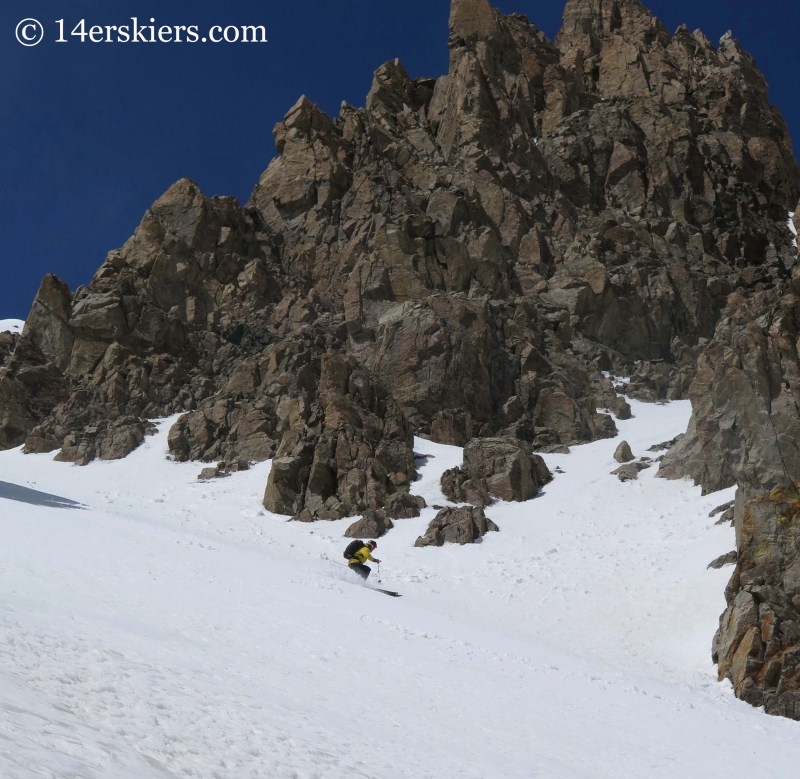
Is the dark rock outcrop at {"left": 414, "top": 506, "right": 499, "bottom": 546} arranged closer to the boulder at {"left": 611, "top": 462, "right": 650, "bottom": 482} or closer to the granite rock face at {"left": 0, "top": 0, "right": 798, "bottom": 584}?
the granite rock face at {"left": 0, "top": 0, "right": 798, "bottom": 584}

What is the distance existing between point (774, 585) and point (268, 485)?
23.4m

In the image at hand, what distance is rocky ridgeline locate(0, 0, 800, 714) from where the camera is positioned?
38.1m

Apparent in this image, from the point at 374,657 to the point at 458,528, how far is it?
17.2 metres

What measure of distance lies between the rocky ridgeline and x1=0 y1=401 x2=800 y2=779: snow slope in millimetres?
4734

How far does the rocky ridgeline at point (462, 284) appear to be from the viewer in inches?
1499

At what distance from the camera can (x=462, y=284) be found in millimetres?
56344

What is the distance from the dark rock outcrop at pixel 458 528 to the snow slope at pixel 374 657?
0.71 meters

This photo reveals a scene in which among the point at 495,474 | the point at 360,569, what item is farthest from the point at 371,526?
the point at 360,569

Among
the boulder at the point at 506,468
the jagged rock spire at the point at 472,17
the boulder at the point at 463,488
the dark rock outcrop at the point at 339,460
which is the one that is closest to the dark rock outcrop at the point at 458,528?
the boulder at the point at 463,488

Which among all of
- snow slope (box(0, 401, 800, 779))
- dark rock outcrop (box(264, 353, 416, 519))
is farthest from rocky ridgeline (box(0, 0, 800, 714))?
snow slope (box(0, 401, 800, 779))

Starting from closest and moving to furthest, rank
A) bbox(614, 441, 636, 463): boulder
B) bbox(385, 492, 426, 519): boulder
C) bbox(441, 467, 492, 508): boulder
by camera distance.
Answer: bbox(385, 492, 426, 519): boulder → bbox(441, 467, 492, 508): boulder → bbox(614, 441, 636, 463): boulder

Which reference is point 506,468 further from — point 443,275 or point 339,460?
point 443,275

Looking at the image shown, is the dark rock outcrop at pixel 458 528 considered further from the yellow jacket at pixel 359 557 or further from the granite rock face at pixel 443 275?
the yellow jacket at pixel 359 557

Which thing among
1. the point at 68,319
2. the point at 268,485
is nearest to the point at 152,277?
the point at 68,319
